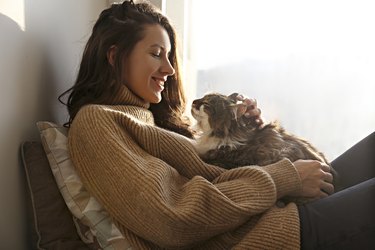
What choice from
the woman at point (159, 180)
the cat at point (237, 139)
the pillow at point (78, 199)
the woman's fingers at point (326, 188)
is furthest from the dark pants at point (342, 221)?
the pillow at point (78, 199)

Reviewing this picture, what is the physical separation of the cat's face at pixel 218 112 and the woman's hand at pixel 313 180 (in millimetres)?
352

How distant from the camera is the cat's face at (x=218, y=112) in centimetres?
163

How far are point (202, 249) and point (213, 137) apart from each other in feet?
1.79

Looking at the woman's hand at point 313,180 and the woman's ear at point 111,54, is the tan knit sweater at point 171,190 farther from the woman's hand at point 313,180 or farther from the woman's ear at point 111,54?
the woman's ear at point 111,54

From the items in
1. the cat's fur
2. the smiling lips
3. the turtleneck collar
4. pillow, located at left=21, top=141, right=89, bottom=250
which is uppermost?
the smiling lips

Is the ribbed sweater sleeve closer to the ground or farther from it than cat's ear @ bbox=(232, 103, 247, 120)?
closer to the ground

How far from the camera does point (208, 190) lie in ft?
3.60

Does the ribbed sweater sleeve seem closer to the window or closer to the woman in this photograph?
the woman

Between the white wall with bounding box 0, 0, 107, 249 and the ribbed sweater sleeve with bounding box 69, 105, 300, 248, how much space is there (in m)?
0.18

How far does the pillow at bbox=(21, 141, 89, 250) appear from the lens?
1.21 m

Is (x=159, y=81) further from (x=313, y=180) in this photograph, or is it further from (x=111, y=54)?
(x=313, y=180)

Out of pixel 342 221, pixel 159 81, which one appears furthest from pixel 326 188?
pixel 159 81

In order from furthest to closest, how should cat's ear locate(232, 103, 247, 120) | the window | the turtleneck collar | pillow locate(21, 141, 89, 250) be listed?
the window → cat's ear locate(232, 103, 247, 120) → the turtleneck collar → pillow locate(21, 141, 89, 250)

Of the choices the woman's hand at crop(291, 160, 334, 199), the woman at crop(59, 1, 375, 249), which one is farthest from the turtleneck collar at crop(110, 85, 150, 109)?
the woman's hand at crop(291, 160, 334, 199)
